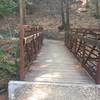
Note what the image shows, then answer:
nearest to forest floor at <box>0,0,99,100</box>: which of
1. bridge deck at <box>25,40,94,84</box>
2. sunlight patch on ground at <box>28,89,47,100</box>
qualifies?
bridge deck at <box>25,40,94,84</box>

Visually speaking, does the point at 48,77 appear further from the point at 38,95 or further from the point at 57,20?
the point at 57,20

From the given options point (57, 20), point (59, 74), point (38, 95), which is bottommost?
point (38, 95)

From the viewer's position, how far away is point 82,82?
622 centimetres

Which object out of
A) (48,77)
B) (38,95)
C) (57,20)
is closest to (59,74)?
(48,77)

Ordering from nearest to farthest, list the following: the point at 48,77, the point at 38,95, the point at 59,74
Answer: the point at 38,95 → the point at 48,77 → the point at 59,74

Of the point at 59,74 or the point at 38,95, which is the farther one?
the point at 59,74

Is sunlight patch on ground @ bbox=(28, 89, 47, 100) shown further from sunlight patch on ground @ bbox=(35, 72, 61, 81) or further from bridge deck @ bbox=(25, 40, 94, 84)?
sunlight patch on ground @ bbox=(35, 72, 61, 81)

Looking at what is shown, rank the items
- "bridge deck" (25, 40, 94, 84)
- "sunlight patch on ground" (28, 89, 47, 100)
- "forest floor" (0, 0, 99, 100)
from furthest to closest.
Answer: "forest floor" (0, 0, 99, 100)
"bridge deck" (25, 40, 94, 84)
"sunlight patch on ground" (28, 89, 47, 100)

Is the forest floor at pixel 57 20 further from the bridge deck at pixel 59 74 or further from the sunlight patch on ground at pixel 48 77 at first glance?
the sunlight patch on ground at pixel 48 77

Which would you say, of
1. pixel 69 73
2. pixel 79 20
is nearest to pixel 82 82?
pixel 69 73

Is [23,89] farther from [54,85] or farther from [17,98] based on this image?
[54,85]

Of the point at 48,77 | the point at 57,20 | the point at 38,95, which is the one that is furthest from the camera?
the point at 57,20

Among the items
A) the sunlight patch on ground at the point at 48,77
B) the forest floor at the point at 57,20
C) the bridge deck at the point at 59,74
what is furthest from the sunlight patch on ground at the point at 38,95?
the forest floor at the point at 57,20

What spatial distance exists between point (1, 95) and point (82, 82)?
7.26 ft
